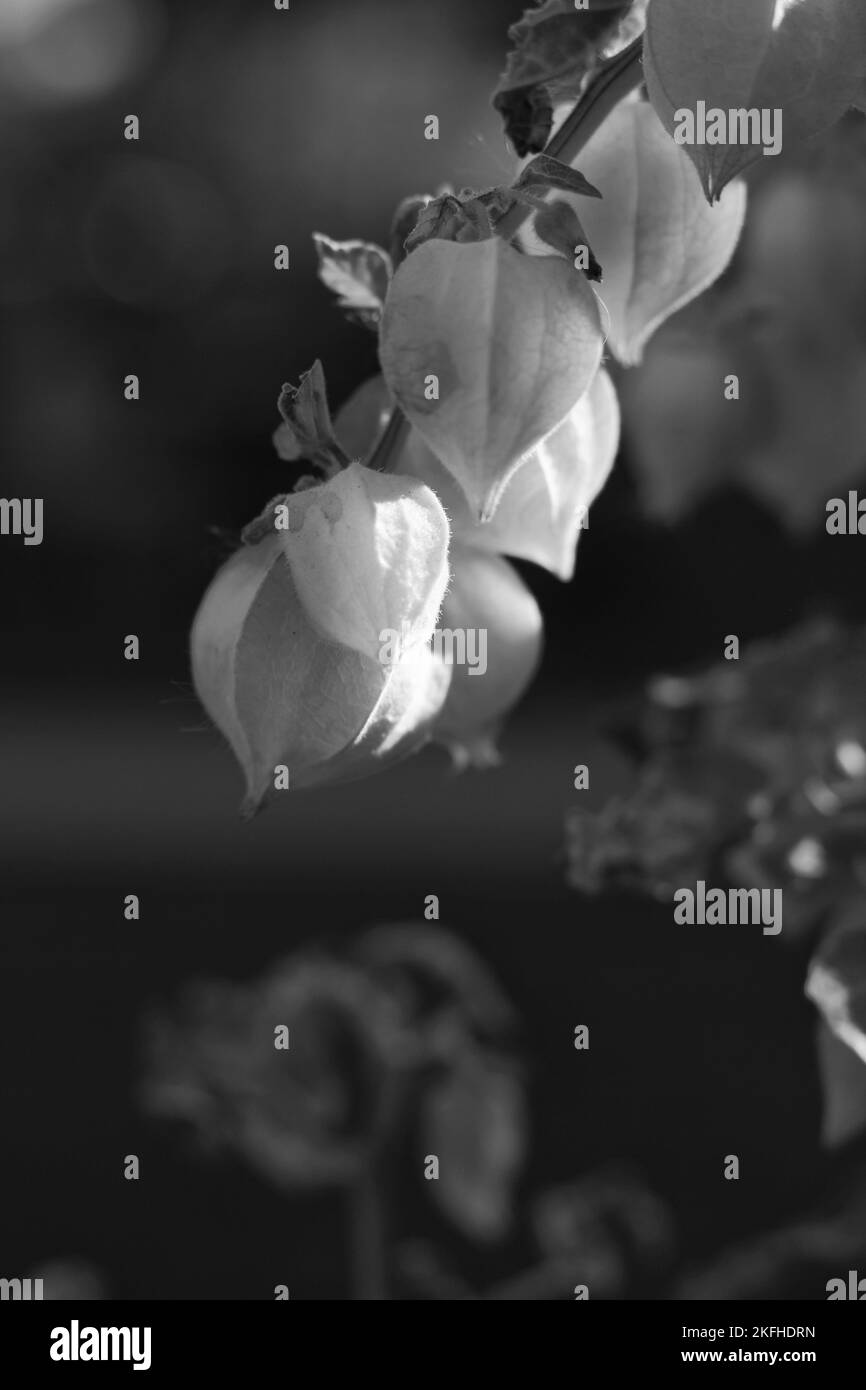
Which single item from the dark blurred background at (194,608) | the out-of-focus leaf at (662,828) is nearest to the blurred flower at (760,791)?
the out-of-focus leaf at (662,828)

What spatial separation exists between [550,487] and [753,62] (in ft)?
0.28

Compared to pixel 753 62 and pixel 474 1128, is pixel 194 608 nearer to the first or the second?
pixel 474 1128

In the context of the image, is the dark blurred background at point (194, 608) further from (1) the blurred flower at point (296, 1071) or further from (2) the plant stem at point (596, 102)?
(2) the plant stem at point (596, 102)

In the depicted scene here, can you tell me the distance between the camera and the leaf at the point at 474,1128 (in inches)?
28.9

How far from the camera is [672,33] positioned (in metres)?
0.29

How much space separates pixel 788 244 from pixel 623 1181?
0.50 meters

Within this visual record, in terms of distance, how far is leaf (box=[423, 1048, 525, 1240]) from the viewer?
0.73 metres

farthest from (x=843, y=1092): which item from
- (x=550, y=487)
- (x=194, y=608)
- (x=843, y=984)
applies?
(x=194, y=608)

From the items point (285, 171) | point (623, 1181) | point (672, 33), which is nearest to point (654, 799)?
point (672, 33)

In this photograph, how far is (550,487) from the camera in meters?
0.34

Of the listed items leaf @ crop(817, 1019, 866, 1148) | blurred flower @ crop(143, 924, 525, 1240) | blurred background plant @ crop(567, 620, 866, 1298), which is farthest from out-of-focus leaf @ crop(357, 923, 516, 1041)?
leaf @ crop(817, 1019, 866, 1148)

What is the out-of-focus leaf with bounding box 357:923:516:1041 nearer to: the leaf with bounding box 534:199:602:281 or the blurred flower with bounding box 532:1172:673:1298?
the blurred flower with bounding box 532:1172:673:1298

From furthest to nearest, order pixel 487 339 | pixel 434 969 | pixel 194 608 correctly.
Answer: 1. pixel 194 608
2. pixel 434 969
3. pixel 487 339
